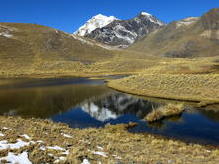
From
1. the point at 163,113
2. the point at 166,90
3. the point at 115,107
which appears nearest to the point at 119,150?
the point at 163,113

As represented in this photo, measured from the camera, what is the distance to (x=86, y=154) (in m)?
15.7

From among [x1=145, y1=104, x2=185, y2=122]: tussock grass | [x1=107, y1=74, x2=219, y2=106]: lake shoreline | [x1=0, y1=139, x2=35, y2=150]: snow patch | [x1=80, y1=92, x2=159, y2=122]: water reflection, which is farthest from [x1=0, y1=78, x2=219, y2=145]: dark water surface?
[x1=0, y1=139, x2=35, y2=150]: snow patch

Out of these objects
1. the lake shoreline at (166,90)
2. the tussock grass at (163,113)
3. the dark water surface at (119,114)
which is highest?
the lake shoreline at (166,90)

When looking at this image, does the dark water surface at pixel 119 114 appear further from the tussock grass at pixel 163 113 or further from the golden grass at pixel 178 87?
the golden grass at pixel 178 87

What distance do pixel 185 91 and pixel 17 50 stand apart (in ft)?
510

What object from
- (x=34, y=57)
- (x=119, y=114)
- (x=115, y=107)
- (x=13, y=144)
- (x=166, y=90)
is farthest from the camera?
(x=34, y=57)

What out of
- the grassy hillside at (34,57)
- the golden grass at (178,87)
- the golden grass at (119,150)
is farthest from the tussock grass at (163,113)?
the grassy hillside at (34,57)

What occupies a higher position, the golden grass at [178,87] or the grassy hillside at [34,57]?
the grassy hillside at [34,57]

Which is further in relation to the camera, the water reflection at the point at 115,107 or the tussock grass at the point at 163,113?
the water reflection at the point at 115,107

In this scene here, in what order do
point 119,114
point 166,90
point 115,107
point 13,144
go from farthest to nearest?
point 166,90 → point 115,107 → point 119,114 → point 13,144

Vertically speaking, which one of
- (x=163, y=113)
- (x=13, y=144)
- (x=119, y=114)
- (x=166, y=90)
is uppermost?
(x=13, y=144)

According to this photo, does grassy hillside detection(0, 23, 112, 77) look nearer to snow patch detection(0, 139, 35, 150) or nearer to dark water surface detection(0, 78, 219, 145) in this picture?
dark water surface detection(0, 78, 219, 145)

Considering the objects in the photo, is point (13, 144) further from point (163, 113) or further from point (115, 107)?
point (115, 107)

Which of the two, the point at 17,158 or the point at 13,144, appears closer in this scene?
the point at 17,158
